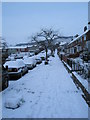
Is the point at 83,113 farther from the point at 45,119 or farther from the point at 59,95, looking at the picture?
the point at 59,95

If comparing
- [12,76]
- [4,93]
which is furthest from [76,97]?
[12,76]

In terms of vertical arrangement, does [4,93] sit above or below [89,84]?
below

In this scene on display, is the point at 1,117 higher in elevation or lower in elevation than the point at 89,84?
lower

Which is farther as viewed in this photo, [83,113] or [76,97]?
[76,97]

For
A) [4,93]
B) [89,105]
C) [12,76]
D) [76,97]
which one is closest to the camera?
[89,105]

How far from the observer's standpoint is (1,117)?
4.68 metres

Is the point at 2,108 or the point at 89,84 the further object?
the point at 89,84

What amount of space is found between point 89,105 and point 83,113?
0.63 meters

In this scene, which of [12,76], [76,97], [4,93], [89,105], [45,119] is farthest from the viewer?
[12,76]

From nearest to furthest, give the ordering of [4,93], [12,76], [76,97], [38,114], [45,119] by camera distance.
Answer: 1. [45,119]
2. [38,114]
3. [76,97]
4. [4,93]
5. [12,76]

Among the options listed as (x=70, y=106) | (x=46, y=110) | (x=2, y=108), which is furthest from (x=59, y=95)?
(x=2, y=108)

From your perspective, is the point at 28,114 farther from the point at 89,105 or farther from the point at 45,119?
the point at 89,105

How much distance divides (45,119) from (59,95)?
7.89 ft

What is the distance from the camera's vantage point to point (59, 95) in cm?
669
